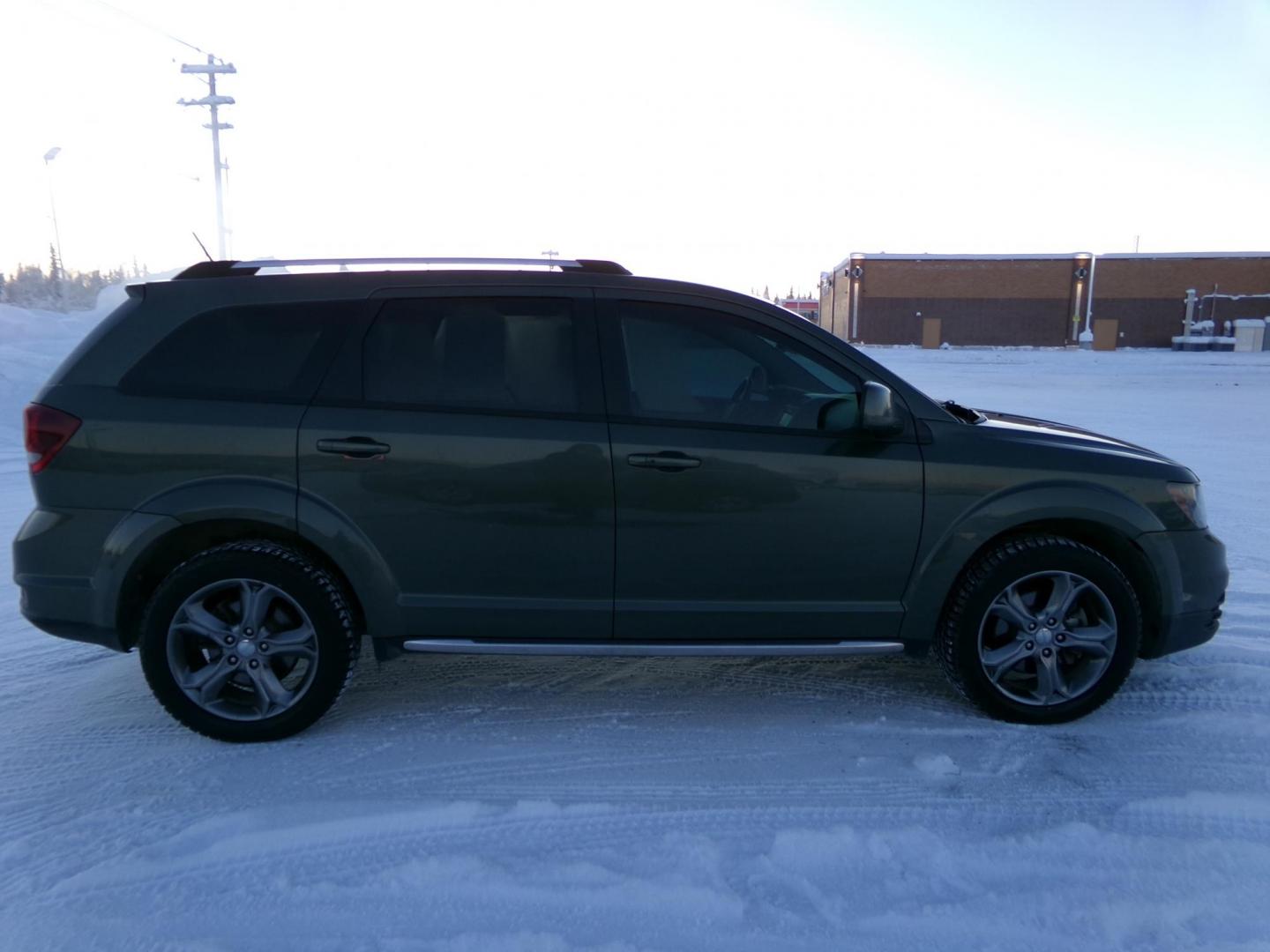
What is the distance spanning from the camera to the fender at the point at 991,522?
360 centimetres

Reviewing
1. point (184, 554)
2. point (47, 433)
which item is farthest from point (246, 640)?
point (47, 433)

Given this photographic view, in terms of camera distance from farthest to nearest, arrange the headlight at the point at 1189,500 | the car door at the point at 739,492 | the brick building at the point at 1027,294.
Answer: the brick building at the point at 1027,294
the headlight at the point at 1189,500
the car door at the point at 739,492

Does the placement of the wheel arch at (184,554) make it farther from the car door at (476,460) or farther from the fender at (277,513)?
the car door at (476,460)

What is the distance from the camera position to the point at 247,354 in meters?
3.54

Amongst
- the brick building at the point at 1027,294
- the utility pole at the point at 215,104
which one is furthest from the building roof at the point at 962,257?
the utility pole at the point at 215,104

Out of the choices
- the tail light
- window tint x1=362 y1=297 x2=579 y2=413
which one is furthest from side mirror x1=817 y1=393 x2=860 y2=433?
the tail light

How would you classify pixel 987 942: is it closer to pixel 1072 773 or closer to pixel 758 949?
pixel 758 949

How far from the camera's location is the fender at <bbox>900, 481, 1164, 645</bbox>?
142 inches

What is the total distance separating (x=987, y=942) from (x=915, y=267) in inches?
2287

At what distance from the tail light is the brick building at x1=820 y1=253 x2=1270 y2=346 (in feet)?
181

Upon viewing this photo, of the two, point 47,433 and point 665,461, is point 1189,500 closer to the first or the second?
point 665,461

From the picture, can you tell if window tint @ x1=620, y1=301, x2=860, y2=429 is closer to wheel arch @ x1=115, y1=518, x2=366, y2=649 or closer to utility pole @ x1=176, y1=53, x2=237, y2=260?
wheel arch @ x1=115, y1=518, x2=366, y2=649

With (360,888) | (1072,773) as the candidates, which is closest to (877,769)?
(1072,773)

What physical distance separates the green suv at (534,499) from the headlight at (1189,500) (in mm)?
26
